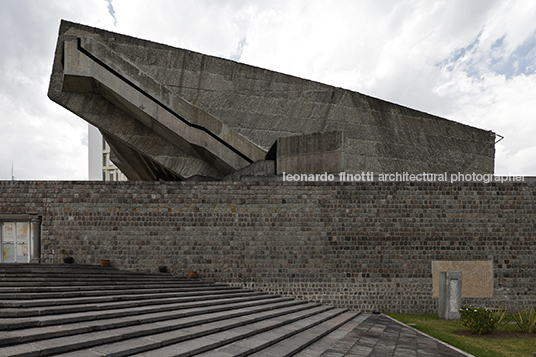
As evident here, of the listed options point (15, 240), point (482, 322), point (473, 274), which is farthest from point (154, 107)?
point (473, 274)

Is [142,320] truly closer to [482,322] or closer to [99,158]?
[482,322]

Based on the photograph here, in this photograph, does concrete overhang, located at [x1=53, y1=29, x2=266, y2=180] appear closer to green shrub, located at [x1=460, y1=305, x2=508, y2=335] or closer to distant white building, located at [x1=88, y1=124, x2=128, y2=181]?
green shrub, located at [x1=460, y1=305, x2=508, y2=335]

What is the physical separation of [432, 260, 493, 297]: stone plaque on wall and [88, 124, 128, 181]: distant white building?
33.1 metres

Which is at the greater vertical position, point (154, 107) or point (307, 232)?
point (154, 107)

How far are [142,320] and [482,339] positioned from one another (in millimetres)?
6069

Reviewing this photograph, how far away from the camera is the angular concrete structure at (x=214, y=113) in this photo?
9.30m

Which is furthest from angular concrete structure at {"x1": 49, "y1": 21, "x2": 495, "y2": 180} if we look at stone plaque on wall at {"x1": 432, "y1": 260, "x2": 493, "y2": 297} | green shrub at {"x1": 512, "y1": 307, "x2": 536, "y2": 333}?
green shrub at {"x1": 512, "y1": 307, "x2": 536, "y2": 333}

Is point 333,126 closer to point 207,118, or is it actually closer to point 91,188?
point 207,118

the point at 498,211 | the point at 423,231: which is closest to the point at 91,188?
the point at 423,231

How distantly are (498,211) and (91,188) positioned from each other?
36.0ft

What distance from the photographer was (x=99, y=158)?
36188mm

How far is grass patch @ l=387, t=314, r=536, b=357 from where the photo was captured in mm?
5387

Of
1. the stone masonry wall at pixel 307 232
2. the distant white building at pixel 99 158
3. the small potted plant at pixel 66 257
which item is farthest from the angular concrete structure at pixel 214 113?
the distant white building at pixel 99 158

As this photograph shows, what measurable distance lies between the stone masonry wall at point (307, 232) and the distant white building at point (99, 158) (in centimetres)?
2870
